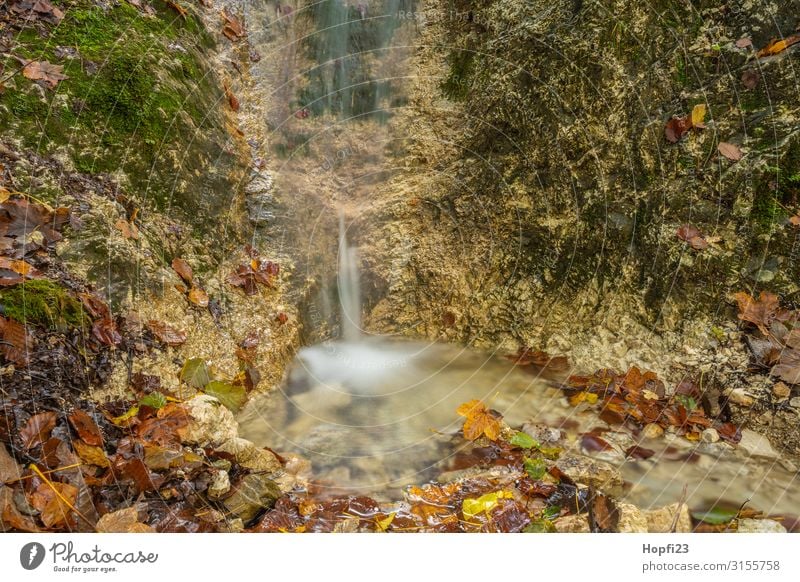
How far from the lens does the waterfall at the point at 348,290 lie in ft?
16.4

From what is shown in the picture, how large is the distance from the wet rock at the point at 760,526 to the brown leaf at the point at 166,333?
3.61 m

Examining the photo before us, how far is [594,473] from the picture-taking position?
2693 mm

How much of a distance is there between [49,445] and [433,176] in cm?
405

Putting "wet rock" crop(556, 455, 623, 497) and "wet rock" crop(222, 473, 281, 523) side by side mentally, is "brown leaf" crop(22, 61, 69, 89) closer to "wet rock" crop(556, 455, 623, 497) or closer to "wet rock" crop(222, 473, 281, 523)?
"wet rock" crop(222, 473, 281, 523)

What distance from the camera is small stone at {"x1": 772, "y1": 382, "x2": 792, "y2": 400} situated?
2.81m

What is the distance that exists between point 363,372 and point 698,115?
360cm

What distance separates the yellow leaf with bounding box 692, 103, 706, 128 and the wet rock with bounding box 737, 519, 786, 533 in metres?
2.64

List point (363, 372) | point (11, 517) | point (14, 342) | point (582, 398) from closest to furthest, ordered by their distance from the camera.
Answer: point (11, 517), point (14, 342), point (582, 398), point (363, 372)

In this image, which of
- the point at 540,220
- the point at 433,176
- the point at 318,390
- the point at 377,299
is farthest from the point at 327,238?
the point at 540,220

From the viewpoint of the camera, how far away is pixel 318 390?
4109 millimetres

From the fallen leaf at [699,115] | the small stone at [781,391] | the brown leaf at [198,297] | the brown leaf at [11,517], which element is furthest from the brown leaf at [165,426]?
the fallen leaf at [699,115]

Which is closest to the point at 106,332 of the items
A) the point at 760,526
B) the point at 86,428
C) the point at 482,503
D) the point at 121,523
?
the point at 86,428

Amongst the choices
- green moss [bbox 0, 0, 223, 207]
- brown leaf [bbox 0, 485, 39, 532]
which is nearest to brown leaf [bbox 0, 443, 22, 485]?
brown leaf [bbox 0, 485, 39, 532]
